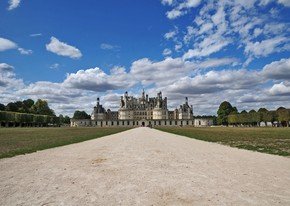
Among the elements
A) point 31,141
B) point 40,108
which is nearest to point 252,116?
point 40,108

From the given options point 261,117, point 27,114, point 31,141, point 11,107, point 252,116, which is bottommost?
point 31,141

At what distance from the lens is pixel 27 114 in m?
95.0

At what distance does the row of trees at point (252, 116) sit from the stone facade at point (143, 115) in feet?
96.5

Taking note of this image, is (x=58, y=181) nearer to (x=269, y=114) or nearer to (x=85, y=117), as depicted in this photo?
(x=269, y=114)

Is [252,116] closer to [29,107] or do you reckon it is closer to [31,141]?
[29,107]

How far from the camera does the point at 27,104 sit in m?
119

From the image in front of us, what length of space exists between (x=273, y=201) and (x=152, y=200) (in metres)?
2.22

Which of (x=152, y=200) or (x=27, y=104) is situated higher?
(x=27, y=104)

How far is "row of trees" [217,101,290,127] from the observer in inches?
3380

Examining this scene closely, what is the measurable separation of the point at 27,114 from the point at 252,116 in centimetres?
7115

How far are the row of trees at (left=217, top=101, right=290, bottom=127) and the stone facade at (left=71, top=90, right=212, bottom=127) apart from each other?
1158 inches

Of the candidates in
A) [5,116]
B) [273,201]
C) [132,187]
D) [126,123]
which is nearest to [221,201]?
[273,201]

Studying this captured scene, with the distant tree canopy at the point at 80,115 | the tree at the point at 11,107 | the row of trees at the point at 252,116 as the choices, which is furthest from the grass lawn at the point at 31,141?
the distant tree canopy at the point at 80,115

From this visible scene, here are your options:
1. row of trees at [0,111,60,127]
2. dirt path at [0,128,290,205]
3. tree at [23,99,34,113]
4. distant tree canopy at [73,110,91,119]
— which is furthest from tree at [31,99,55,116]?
dirt path at [0,128,290,205]
